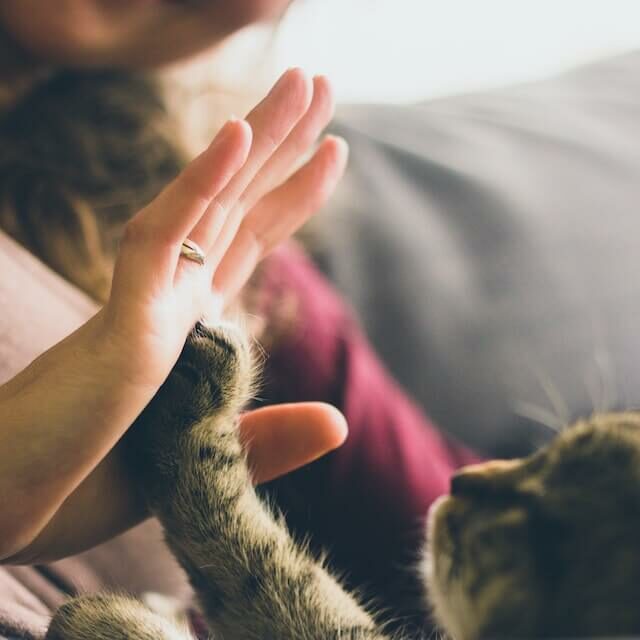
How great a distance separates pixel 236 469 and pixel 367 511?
0.32 metres

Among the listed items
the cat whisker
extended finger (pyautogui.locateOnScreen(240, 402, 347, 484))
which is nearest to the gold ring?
extended finger (pyautogui.locateOnScreen(240, 402, 347, 484))

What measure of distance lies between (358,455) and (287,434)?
295mm

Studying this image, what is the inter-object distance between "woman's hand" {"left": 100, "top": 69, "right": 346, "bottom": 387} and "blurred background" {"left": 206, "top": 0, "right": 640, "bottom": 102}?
420mm

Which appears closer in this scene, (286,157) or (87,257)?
(286,157)

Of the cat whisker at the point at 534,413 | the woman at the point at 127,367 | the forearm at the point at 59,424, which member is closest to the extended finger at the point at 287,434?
the woman at the point at 127,367

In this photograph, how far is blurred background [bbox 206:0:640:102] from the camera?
0.94 meters

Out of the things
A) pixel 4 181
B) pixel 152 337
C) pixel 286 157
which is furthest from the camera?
pixel 4 181

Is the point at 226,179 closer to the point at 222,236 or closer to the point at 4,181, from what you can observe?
the point at 222,236

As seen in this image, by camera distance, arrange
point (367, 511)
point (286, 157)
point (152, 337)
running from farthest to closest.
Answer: point (367, 511), point (286, 157), point (152, 337)

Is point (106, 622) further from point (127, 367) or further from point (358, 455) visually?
point (358, 455)

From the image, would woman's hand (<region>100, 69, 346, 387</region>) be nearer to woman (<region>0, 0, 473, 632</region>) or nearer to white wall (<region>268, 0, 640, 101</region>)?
woman (<region>0, 0, 473, 632</region>)

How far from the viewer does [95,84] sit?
96cm

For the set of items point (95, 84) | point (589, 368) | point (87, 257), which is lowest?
point (87, 257)

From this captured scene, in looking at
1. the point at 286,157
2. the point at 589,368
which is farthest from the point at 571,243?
the point at 286,157
